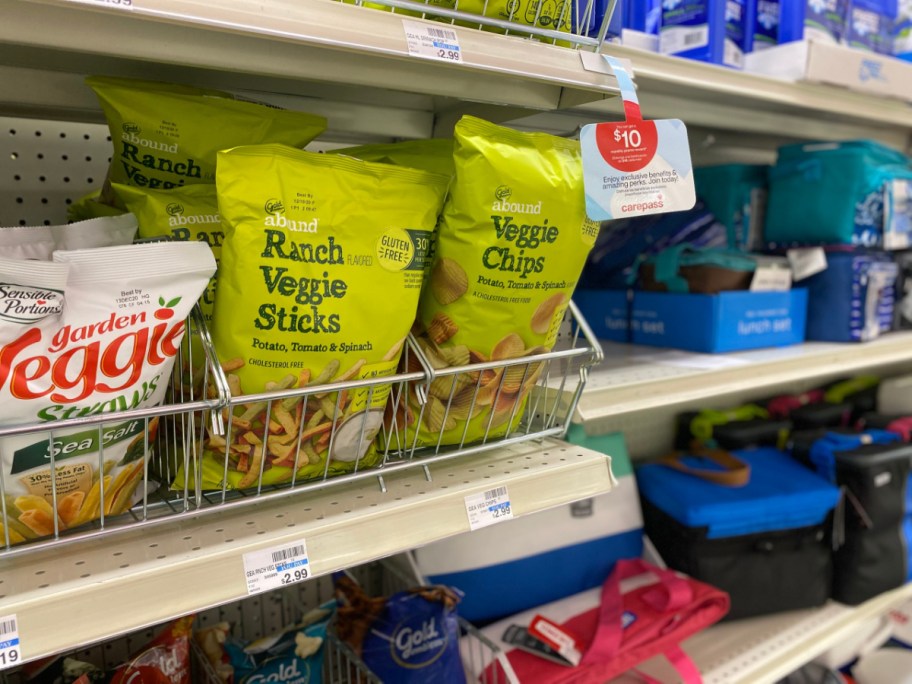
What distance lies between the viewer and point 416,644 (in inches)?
41.6

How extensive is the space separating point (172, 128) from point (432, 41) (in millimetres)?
339

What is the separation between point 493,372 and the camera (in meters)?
0.86

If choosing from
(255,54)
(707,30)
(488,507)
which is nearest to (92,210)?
(255,54)

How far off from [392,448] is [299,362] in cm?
24

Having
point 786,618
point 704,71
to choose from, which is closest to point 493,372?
point 704,71

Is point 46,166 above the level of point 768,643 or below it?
above

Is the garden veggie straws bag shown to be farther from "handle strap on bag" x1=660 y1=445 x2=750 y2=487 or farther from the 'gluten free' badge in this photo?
"handle strap on bag" x1=660 y1=445 x2=750 y2=487

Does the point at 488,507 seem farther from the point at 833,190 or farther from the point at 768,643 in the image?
the point at 833,190

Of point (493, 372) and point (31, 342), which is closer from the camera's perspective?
point (31, 342)

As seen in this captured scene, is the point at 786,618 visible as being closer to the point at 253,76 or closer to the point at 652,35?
the point at 652,35

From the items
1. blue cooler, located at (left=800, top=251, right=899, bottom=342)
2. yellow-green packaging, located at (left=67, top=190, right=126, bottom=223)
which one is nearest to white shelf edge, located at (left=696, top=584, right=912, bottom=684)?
blue cooler, located at (left=800, top=251, right=899, bottom=342)

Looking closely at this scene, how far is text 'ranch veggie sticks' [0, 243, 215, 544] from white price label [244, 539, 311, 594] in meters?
0.16

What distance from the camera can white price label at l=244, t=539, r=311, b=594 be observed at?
2.16 ft

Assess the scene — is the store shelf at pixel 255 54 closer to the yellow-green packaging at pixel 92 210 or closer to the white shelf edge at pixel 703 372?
the yellow-green packaging at pixel 92 210
